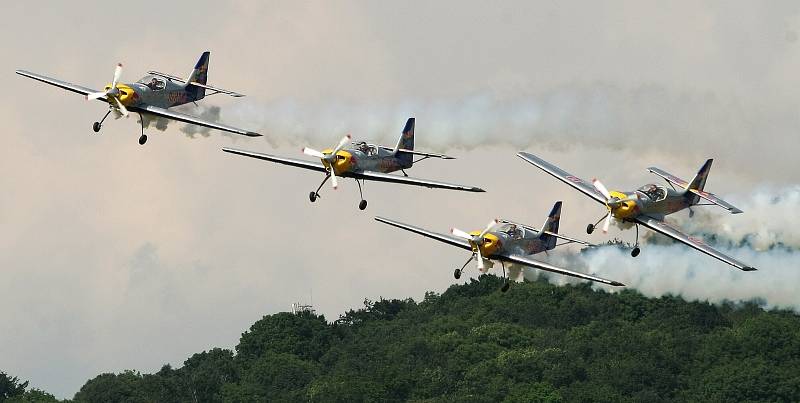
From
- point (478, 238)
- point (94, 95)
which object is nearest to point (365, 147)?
point (478, 238)

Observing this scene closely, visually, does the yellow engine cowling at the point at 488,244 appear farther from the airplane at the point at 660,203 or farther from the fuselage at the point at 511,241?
the airplane at the point at 660,203

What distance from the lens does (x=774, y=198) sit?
118312 millimetres

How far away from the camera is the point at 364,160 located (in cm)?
11325

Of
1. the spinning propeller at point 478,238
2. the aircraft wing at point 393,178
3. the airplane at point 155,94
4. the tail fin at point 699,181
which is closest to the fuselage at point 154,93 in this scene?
the airplane at point 155,94

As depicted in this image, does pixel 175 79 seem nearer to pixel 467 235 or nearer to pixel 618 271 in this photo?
pixel 467 235

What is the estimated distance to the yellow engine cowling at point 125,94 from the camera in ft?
372

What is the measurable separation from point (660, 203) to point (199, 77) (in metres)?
29.8

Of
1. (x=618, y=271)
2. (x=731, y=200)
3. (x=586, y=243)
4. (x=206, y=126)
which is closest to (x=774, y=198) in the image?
(x=731, y=200)

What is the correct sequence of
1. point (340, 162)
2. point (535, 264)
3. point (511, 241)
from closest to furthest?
point (535, 264)
point (340, 162)
point (511, 241)

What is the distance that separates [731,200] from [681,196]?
7657 millimetres

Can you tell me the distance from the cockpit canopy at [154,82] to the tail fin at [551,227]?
A: 24548 millimetres

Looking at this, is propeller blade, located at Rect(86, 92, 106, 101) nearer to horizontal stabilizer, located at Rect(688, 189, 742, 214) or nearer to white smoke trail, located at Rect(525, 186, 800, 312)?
white smoke trail, located at Rect(525, 186, 800, 312)

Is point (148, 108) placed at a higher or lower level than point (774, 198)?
higher

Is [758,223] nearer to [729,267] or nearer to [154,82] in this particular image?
[729,267]
